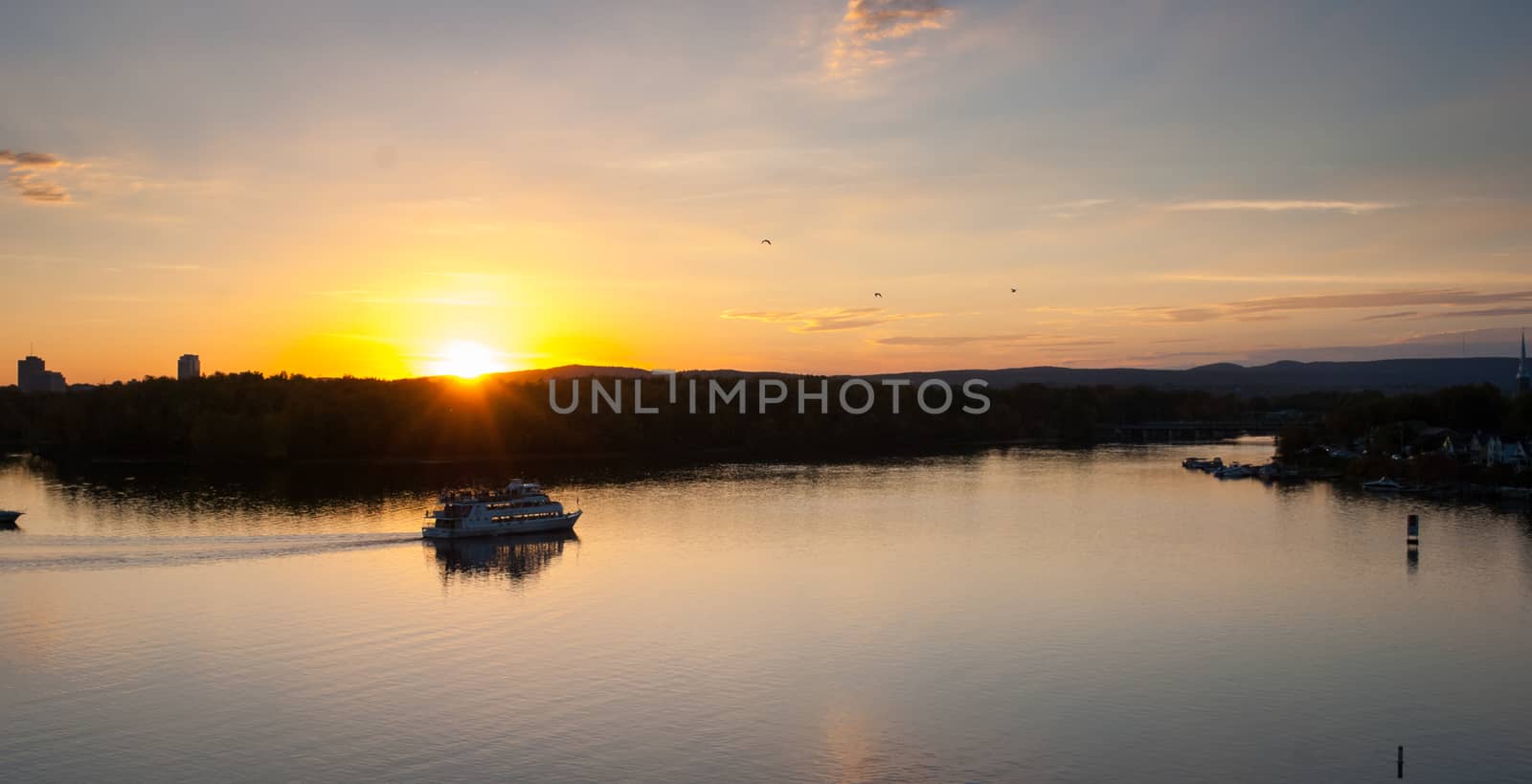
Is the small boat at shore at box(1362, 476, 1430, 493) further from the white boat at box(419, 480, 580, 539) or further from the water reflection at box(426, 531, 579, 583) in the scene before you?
the water reflection at box(426, 531, 579, 583)

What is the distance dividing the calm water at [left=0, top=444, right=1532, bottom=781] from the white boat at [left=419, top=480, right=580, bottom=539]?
1170mm

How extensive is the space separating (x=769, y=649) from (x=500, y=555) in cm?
1825

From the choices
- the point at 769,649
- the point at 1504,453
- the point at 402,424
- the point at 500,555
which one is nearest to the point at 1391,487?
the point at 1504,453

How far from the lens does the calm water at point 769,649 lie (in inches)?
786

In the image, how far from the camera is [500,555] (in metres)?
42.3

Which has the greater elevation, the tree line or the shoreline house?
the tree line

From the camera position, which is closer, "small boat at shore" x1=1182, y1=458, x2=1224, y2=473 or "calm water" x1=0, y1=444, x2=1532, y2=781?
"calm water" x1=0, y1=444, x2=1532, y2=781

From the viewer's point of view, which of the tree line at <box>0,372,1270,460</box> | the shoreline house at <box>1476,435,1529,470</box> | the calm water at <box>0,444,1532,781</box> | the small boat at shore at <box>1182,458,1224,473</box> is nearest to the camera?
the calm water at <box>0,444,1532,781</box>

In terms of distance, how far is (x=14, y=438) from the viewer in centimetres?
10650

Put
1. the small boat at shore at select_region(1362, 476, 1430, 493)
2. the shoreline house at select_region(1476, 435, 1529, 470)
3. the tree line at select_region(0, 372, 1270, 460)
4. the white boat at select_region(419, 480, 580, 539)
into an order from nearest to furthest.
A: the white boat at select_region(419, 480, 580, 539), the small boat at shore at select_region(1362, 476, 1430, 493), the shoreline house at select_region(1476, 435, 1529, 470), the tree line at select_region(0, 372, 1270, 460)

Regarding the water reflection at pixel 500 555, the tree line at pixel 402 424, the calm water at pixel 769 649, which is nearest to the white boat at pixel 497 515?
the water reflection at pixel 500 555

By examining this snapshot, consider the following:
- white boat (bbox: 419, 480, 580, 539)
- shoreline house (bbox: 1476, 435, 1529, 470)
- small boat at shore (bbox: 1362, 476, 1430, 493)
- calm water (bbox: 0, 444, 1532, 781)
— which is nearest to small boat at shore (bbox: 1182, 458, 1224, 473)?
small boat at shore (bbox: 1362, 476, 1430, 493)

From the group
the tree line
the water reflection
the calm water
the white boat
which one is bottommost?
the calm water

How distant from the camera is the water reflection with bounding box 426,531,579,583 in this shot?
38156 mm
